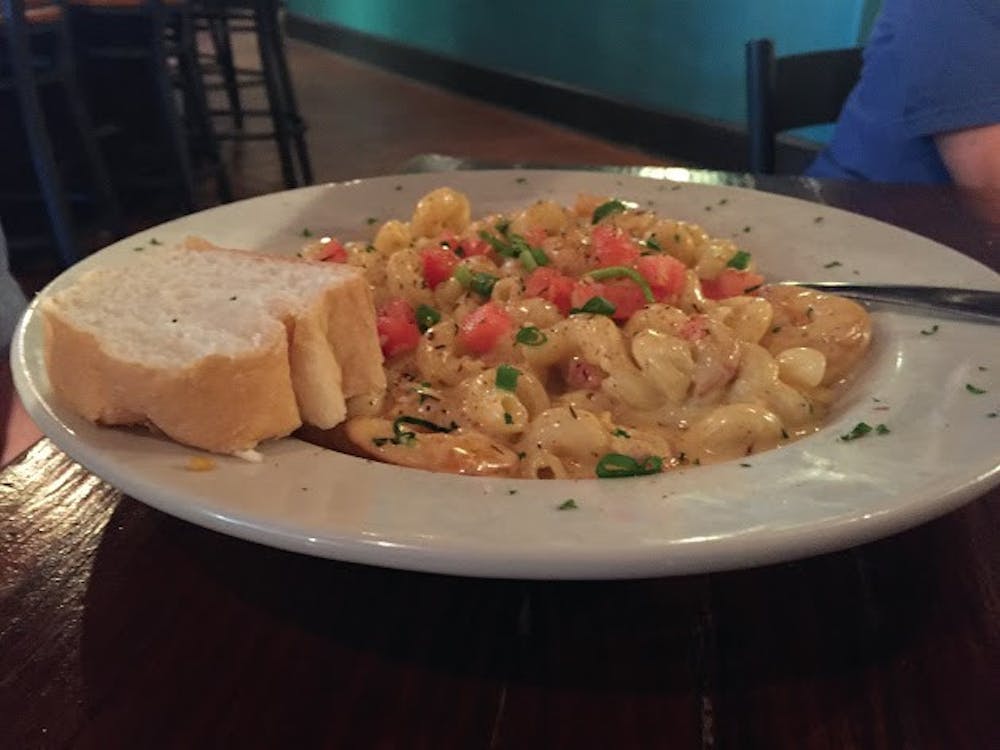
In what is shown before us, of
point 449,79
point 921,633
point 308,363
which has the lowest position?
point 449,79

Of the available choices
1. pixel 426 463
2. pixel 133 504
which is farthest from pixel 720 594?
pixel 133 504


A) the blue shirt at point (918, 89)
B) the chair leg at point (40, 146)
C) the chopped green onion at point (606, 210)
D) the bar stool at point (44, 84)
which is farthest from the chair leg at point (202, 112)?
the chopped green onion at point (606, 210)

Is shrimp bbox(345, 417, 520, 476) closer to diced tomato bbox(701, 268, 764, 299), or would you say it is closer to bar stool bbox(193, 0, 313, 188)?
diced tomato bbox(701, 268, 764, 299)

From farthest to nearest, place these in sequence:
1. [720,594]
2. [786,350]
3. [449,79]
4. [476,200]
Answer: [449,79], [476,200], [786,350], [720,594]

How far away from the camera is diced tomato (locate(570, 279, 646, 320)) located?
1.14m

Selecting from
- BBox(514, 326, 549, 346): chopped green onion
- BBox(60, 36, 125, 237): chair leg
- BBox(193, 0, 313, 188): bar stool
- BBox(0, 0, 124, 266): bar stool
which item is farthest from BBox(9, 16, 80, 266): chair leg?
BBox(514, 326, 549, 346): chopped green onion

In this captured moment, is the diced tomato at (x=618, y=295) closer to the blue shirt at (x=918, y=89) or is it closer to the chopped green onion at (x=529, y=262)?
the chopped green onion at (x=529, y=262)

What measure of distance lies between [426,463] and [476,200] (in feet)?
2.59

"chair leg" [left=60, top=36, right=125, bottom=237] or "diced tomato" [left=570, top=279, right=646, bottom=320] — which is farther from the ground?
"diced tomato" [left=570, top=279, right=646, bottom=320]

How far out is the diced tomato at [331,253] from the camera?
1259mm

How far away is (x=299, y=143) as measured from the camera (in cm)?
505

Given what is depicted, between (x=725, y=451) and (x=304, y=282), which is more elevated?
A: (x=304, y=282)

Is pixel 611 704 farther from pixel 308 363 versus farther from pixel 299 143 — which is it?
pixel 299 143

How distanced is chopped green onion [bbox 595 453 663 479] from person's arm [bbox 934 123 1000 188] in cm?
132
